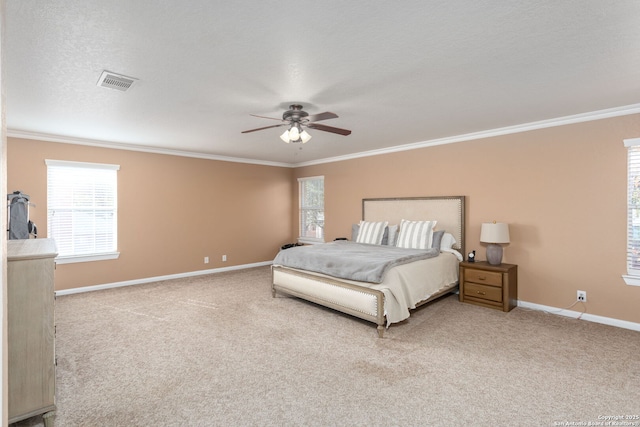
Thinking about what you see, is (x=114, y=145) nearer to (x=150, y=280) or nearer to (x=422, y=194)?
(x=150, y=280)

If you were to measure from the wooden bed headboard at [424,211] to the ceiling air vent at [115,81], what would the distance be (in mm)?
4226

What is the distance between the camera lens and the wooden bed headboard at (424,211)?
15.6 feet

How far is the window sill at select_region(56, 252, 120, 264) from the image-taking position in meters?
4.66

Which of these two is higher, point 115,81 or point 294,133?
point 115,81

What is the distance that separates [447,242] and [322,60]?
3.43 meters

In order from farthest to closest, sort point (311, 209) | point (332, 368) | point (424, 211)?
point (311, 209) < point (424, 211) < point (332, 368)

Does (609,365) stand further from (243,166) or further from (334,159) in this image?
(243,166)

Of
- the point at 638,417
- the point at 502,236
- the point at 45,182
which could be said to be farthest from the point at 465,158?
the point at 45,182

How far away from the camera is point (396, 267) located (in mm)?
3566

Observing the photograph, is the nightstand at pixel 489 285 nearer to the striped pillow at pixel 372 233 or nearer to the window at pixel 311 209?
the striped pillow at pixel 372 233

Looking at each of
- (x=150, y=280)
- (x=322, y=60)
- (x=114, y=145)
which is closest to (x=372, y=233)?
(x=322, y=60)

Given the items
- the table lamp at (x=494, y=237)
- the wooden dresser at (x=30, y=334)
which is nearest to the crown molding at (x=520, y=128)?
the table lamp at (x=494, y=237)

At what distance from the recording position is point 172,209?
575cm

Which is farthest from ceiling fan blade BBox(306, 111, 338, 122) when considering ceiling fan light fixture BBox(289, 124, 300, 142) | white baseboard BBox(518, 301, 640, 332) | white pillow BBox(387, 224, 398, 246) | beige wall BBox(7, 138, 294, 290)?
beige wall BBox(7, 138, 294, 290)
